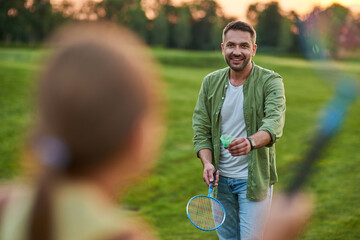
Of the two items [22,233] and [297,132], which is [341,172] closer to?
[297,132]

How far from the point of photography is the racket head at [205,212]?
4.22m

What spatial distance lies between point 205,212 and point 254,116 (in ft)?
3.41

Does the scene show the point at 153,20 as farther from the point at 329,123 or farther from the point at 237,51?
the point at 329,123

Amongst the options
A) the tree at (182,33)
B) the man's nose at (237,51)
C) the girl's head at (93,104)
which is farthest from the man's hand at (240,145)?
the tree at (182,33)

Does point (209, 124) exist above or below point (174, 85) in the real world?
above

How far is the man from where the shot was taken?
160 inches

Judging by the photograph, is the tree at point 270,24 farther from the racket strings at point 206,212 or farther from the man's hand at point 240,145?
the man's hand at point 240,145

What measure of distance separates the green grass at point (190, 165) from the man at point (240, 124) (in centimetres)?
48

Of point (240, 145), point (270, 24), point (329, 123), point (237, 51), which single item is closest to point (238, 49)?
point (237, 51)

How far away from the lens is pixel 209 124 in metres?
4.40

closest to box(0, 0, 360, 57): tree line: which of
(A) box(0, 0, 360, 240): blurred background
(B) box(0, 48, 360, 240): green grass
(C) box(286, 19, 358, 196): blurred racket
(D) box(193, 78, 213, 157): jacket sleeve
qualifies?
(A) box(0, 0, 360, 240): blurred background

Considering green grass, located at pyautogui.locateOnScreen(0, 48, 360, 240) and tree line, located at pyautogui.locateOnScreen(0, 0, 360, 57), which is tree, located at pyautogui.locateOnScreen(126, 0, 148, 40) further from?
green grass, located at pyautogui.locateOnScreen(0, 48, 360, 240)

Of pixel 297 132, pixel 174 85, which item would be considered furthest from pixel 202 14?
pixel 297 132

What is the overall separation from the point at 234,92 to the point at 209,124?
43cm
